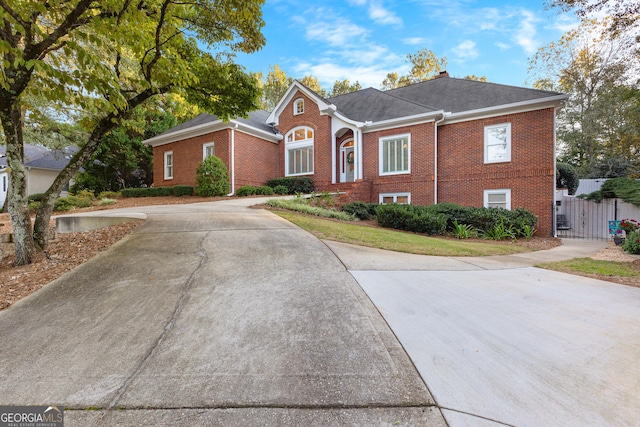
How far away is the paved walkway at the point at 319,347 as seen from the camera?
1792 millimetres

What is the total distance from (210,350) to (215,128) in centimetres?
1572

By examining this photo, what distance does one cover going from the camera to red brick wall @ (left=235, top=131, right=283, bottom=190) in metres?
16.0

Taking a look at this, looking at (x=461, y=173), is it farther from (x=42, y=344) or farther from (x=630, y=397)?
(x=42, y=344)

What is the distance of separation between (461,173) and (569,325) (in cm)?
1181

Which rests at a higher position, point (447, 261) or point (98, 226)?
point (98, 226)

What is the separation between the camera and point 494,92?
1366 cm

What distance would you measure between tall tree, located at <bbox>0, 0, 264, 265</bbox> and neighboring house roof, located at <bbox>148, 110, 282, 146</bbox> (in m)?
7.80

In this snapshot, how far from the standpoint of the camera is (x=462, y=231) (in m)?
10.0

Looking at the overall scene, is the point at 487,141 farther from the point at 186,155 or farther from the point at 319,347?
the point at 186,155

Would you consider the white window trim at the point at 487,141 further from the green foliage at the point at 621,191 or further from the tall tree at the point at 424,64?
the tall tree at the point at 424,64

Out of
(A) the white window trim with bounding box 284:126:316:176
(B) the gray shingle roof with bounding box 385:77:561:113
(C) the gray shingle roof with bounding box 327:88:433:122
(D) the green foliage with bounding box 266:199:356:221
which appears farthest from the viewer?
(A) the white window trim with bounding box 284:126:316:176

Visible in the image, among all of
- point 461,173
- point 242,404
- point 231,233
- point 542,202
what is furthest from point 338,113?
point 242,404

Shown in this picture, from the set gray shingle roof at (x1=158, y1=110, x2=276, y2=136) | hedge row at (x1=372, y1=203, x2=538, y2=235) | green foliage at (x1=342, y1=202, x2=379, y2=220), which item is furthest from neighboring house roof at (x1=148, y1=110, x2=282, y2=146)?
hedge row at (x1=372, y1=203, x2=538, y2=235)

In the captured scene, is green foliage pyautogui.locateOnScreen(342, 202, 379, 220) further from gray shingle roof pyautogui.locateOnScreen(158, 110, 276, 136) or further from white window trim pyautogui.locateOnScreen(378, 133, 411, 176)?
gray shingle roof pyautogui.locateOnScreen(158, 110, 276, 136)
